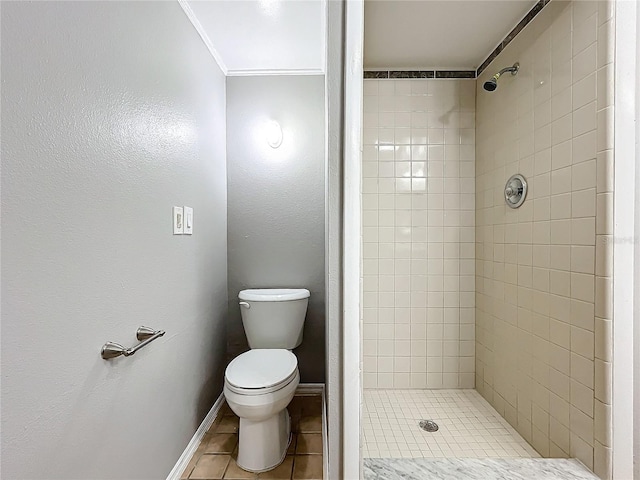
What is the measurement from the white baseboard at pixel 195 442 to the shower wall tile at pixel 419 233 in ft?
3.18

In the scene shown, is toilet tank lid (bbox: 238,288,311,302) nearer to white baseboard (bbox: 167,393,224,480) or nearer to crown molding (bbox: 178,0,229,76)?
white baseboard (bbox: 167,393,224,480)

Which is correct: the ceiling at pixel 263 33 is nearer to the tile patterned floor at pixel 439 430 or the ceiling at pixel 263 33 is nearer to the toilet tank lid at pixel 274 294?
the toilet tank lid at pixel 274 294

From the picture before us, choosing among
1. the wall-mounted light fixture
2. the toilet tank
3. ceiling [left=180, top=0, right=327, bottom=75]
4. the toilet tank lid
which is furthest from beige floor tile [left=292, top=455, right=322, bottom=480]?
ceiling [left=180, top=0, right=327, bottom=75]

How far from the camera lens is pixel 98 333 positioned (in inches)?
38.4

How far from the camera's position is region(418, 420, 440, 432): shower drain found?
171 cm

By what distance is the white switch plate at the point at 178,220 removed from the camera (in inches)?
57.8

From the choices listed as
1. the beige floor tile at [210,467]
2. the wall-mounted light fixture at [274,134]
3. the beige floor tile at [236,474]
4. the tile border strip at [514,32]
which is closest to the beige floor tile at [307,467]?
the beige floor tile at [236,474]

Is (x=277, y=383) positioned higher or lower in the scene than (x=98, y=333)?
lower

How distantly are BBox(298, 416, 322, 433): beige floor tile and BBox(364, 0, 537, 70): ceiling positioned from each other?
2.22 m

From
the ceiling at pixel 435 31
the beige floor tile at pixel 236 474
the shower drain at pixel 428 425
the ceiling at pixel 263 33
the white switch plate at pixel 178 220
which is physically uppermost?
the ceiling at pixel 263 33

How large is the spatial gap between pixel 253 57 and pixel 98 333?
1836 mm

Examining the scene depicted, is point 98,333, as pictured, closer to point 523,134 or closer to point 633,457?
→ point 633,457

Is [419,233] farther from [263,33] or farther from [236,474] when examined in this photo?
[236,474]

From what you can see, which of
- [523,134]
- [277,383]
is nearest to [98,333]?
[277,383]
